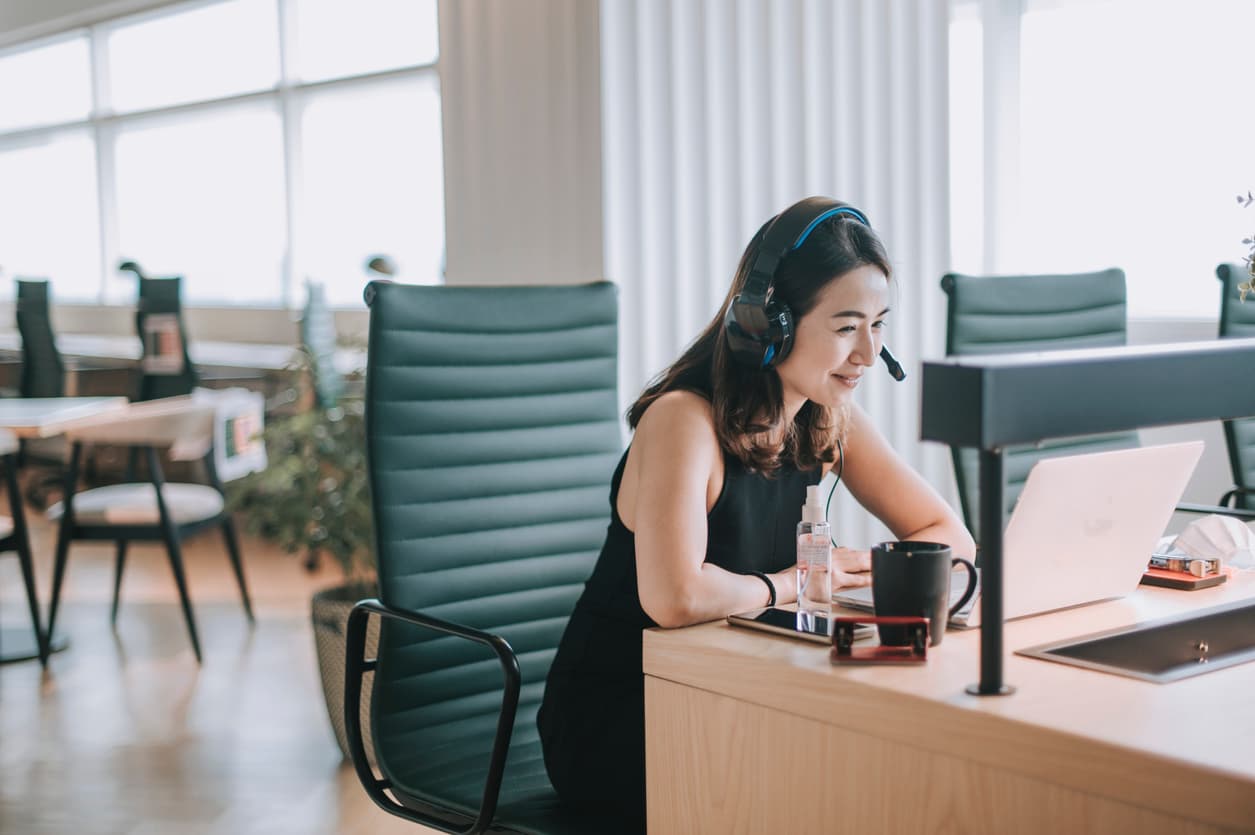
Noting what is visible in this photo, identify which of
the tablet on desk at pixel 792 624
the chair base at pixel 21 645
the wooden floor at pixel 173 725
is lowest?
the wooden floor at pixel 173 725

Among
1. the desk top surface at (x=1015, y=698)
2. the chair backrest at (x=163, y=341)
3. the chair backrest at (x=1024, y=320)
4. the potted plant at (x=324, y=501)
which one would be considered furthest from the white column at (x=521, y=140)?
the chair backrest at (x=163, y=341)

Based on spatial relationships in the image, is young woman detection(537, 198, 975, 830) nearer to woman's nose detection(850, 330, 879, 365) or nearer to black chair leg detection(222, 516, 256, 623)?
woman's nose detection(850, 330, 879, 365)

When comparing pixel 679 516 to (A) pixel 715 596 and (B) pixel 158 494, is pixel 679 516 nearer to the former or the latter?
(A) pixel 715 596

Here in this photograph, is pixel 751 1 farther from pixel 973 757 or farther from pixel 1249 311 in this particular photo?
pixel 973 757

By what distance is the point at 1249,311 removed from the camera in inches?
104

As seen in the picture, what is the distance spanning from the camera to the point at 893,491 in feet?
5.92

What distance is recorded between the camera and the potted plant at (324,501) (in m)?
3.04

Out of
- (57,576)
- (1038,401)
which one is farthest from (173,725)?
(1038,401)

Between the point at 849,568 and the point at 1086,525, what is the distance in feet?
1.23

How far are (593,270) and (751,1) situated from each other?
0.67 m

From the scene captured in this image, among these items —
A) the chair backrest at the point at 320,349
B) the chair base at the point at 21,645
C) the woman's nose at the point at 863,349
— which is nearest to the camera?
the woman's nose at the point at 863,349

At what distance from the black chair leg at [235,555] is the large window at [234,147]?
1331mm

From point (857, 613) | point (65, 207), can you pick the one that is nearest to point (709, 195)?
point (857, 613)

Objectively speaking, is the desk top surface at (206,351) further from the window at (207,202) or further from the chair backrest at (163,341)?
the window at (207,202)
